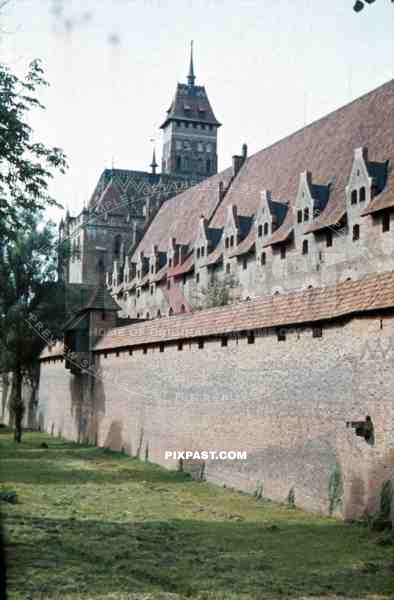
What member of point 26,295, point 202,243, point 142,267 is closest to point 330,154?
point 202,243

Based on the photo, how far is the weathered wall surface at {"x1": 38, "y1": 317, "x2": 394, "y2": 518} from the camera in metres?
11.5

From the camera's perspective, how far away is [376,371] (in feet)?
37.8

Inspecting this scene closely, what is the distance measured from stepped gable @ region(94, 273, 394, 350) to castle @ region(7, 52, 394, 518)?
0.04 meters

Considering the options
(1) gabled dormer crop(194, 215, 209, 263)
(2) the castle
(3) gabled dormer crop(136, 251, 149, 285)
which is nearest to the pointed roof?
(2) the castle

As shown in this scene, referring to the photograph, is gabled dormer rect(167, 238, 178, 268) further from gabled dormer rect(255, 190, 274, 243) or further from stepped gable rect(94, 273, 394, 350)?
stepped gable rect(94, 273, 394, 350)

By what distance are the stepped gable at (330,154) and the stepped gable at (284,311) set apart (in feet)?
23.6

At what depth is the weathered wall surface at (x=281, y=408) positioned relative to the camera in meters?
11.5

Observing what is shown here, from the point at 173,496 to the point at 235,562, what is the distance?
5.76 m

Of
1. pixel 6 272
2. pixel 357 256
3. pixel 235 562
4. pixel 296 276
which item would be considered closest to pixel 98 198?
pixel 6 272

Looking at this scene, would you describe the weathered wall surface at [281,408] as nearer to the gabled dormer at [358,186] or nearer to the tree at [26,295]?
the gabled dormer at [358,186]

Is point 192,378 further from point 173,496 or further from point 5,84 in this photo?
point 5,84

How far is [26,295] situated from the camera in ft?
105

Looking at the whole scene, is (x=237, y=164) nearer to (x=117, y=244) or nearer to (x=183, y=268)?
(x=183, y=268)

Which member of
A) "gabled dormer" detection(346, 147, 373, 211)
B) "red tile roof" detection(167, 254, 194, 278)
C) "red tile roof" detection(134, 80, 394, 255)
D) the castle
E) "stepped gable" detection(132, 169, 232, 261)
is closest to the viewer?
the castle
